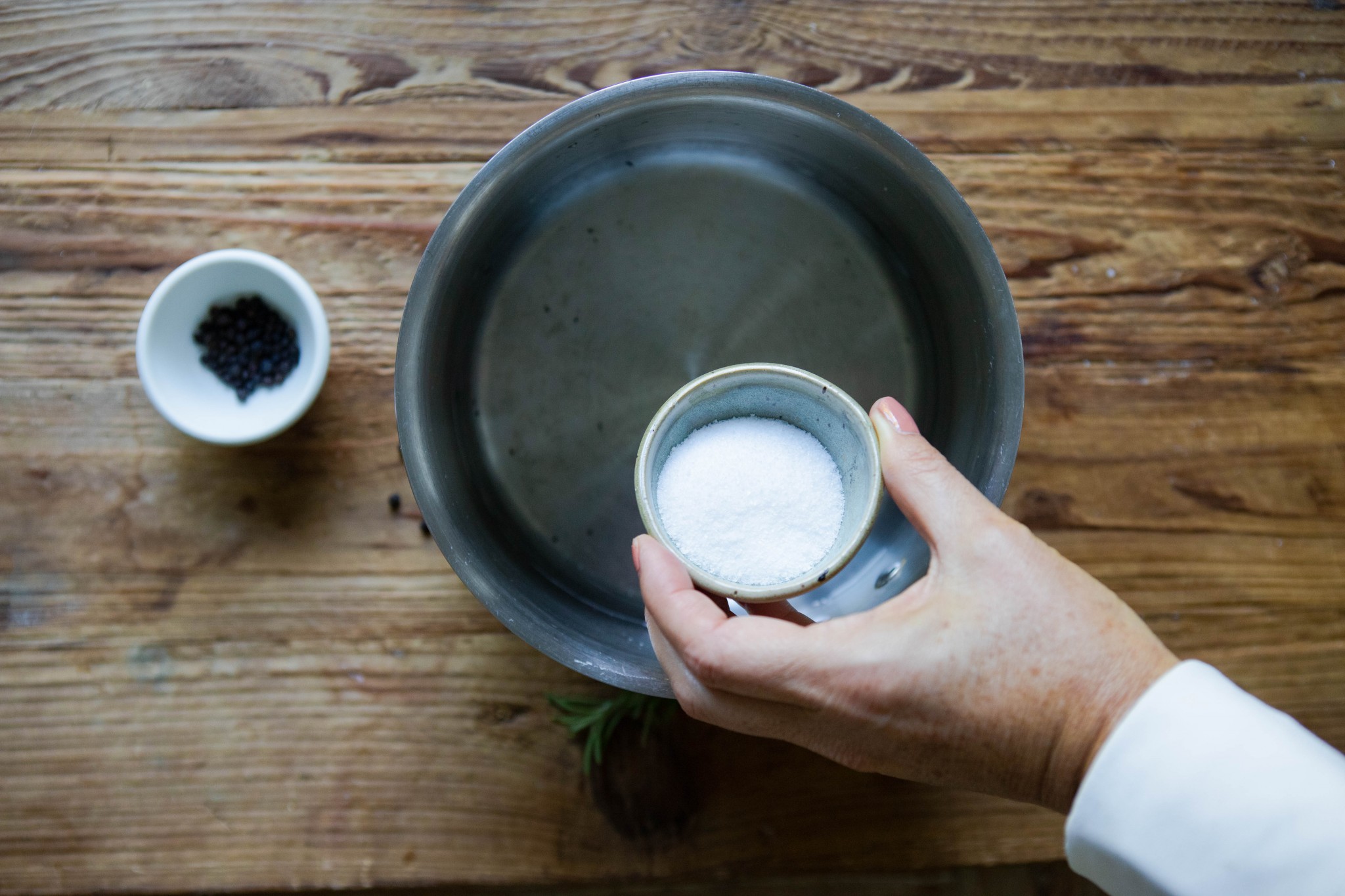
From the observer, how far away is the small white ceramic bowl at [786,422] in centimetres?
53

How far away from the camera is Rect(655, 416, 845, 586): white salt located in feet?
1.87

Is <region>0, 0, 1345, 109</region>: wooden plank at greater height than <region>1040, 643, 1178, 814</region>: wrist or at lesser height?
greater

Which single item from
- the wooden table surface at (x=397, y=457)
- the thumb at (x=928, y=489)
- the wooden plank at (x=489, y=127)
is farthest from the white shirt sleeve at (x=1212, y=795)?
the wooden plank at (x=489, y=127)

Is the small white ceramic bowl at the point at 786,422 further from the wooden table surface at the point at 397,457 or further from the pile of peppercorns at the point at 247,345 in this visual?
the pile of peppercorns at the point at 247,345

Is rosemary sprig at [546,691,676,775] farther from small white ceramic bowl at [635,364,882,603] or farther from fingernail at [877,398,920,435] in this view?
Result: fingernail at [877,398,920,435]

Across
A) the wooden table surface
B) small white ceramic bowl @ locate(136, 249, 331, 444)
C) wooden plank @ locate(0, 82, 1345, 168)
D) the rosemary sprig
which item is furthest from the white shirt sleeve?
small white ceramic bowl @ locate(136, 249, 331, 444)

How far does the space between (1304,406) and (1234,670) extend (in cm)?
26

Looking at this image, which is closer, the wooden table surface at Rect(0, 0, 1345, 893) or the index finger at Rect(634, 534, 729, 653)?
the index finger at Rect(634, 534, 729, 653)

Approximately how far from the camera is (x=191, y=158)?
77 cm

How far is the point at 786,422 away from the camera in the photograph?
0.63 metres

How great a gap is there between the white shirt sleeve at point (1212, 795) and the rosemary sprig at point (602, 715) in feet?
1.19

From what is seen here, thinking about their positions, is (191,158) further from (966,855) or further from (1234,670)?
(1234,670)

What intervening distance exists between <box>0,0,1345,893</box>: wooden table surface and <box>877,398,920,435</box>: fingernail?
26 centimetres

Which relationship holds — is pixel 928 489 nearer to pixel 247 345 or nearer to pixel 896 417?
pixel 896 417
